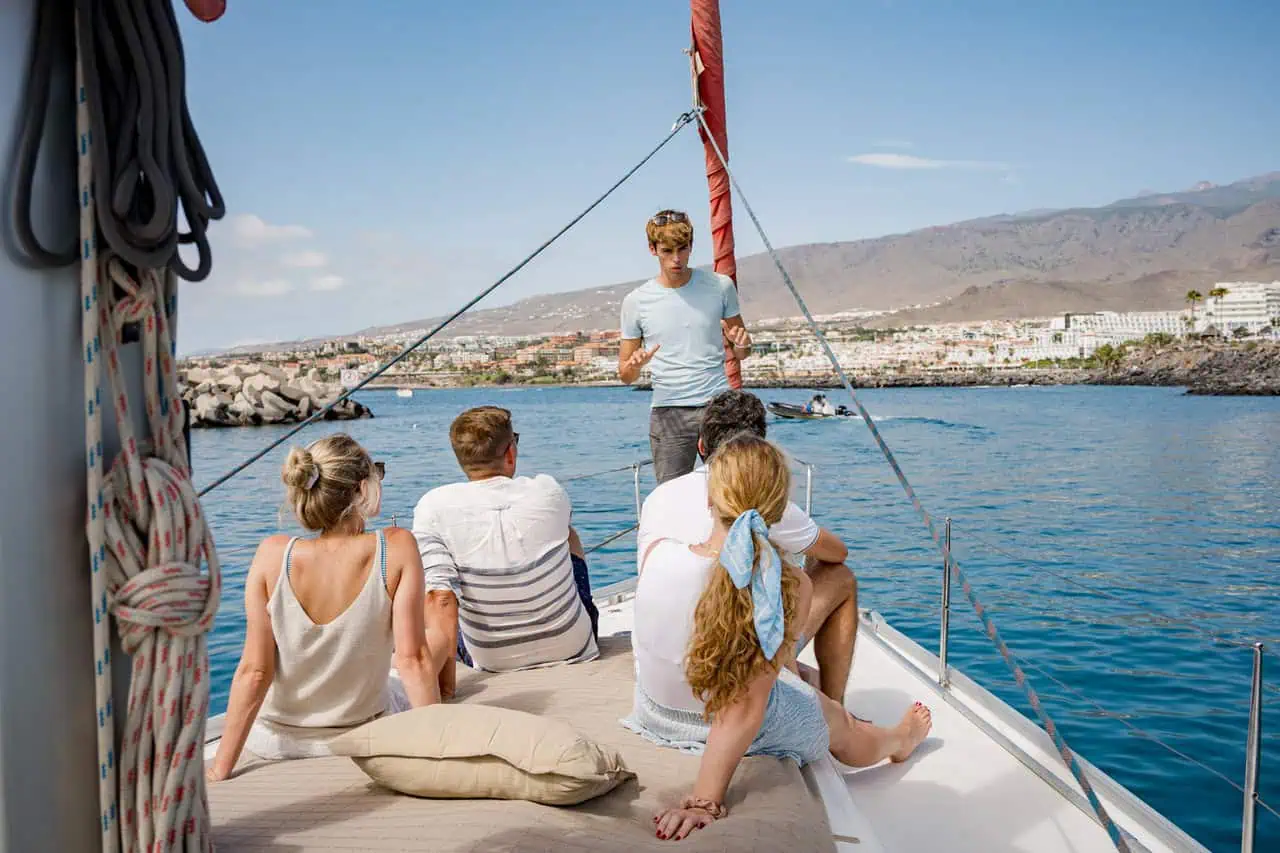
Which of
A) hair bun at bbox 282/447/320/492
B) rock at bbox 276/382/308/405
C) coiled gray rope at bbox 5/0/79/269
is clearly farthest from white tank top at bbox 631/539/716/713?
rock at bbox 276/382/308/405

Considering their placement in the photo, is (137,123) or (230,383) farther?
(230,383)

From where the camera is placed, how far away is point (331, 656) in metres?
2.24

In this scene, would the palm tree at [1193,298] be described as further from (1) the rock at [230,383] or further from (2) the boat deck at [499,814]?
(2) the boat deck at [499,814]

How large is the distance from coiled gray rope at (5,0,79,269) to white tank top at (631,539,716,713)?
53.2 inches

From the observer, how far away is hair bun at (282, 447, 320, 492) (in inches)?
86.2

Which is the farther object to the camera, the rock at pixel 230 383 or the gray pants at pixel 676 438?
the rock at pixel 230 383

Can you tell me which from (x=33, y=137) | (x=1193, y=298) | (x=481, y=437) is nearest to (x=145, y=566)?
(x=33, y=137)

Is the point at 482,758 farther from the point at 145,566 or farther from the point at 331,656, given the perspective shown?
the point at 145,566

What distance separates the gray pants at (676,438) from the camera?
400 cm

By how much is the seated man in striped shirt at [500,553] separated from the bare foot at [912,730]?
98 centimetres

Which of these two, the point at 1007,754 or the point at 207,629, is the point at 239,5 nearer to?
the point at 207,629

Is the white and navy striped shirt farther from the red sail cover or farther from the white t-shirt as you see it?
the red sail cover

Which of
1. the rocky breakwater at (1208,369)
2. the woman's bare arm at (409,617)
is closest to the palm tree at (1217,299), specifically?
the rocky breakwater at (1208,369)

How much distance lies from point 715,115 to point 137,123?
12.2 ft
